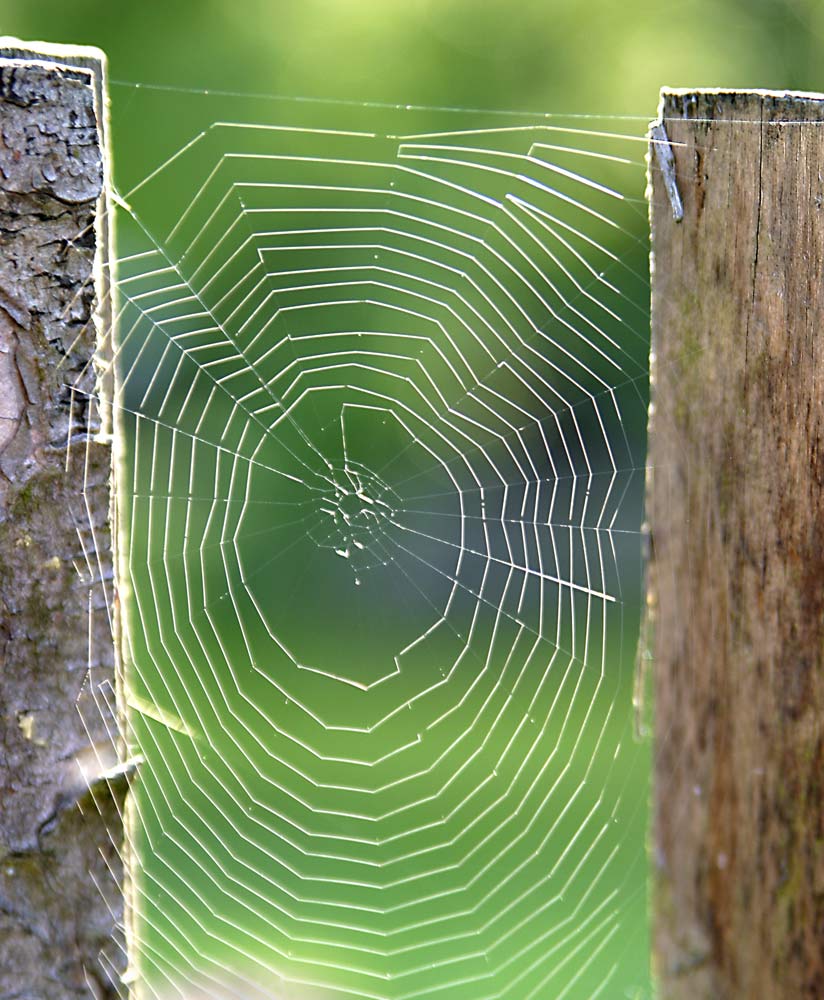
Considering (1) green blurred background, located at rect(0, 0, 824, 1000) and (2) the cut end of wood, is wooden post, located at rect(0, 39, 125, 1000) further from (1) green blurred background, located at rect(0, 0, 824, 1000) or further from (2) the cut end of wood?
(1) green blurred background, located at rect(0, 0, 824, 1000)

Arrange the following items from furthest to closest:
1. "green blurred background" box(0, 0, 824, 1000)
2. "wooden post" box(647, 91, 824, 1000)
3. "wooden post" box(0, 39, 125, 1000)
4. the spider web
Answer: "green blurred background" box(0, 0, 824, 1000), the spider web, "wooden post" box(647, 91, 824, 1000), "wooden post" box(0, 39, 125, 1000)

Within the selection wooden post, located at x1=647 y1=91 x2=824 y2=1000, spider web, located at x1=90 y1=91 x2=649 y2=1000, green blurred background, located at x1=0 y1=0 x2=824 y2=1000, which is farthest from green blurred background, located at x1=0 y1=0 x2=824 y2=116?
wooden post, located at x1=647 y1=91 x2=824 y2=1000

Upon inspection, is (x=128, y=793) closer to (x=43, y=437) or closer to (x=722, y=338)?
(x=43, y=437)

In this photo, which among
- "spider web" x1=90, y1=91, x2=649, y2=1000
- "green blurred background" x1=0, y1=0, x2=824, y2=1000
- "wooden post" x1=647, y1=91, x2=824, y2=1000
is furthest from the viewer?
"green blurred background" x1=0, y1=0, x2=824, y2=1000

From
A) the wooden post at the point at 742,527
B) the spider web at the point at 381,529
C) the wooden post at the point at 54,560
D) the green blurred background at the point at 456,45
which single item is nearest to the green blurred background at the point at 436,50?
the green blurred background at the point at 456,45

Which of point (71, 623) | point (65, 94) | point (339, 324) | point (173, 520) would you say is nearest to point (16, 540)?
point (71, 623)

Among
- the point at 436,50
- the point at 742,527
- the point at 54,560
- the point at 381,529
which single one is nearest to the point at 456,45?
the point at 436,50
